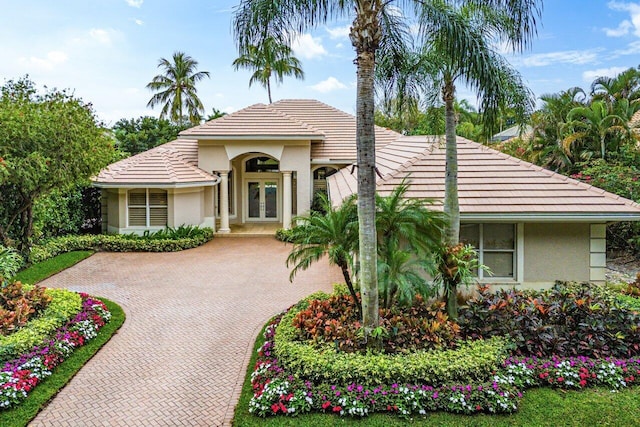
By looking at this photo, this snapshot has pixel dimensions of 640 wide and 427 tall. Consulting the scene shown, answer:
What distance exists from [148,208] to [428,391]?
17092 millimetres

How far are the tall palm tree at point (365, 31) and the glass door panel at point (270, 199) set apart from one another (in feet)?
58.4

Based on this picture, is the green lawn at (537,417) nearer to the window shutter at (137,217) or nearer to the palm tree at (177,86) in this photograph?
the window shutter at (137,217)

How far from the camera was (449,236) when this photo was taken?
9.24 metres

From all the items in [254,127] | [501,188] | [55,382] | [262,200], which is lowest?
[55,382]

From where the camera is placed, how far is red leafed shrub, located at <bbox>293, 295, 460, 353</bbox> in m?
7.90

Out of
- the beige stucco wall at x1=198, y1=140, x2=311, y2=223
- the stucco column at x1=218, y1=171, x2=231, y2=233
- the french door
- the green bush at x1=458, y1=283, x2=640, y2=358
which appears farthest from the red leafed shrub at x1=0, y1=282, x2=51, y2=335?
the french door

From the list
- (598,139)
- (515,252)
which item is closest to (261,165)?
(515,252)

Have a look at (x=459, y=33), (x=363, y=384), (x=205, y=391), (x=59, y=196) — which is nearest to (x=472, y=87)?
(x=459, y=33)

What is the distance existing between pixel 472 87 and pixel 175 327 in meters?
8.29

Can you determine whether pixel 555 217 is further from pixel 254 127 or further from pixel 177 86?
pixel 177 86

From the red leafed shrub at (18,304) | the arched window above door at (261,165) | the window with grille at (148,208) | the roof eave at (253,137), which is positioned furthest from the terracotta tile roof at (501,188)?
the arched window above door at (261,165)

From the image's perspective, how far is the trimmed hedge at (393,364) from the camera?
277 inches

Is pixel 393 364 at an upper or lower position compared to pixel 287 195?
lower

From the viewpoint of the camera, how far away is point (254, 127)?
22266mm
